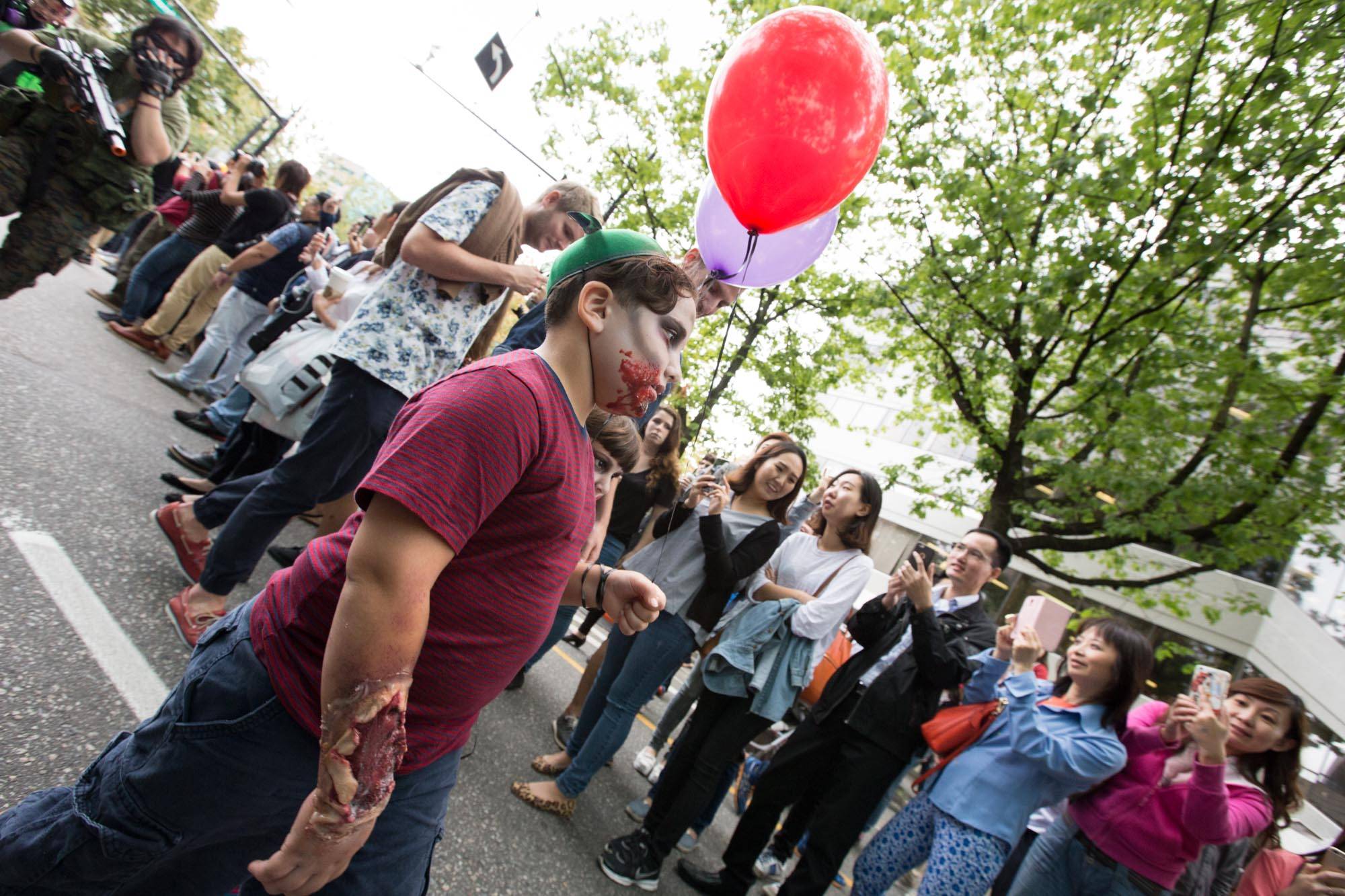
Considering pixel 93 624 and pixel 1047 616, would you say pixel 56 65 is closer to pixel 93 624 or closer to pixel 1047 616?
pixel 93 624

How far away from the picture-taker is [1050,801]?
2.83 m

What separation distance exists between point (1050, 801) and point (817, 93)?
3.00m

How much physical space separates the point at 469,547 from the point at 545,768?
8.43ft

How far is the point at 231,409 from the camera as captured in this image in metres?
4.60

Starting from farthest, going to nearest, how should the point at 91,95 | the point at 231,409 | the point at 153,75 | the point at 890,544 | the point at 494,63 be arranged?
1. the point at 890,544
2. the point at 494,63
3. the point at 231,409
4. the point at 153,75
5. the point at 91,95

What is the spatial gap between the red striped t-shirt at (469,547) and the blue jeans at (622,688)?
1.72m

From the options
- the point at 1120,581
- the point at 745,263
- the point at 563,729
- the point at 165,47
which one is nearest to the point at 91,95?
the point at 165,47

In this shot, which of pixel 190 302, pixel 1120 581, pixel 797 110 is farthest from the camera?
pixel 1120 581

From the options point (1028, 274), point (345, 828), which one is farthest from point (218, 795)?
point (1028, 274)

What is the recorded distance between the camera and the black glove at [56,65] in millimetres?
2621

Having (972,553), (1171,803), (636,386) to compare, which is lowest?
(1171,803)

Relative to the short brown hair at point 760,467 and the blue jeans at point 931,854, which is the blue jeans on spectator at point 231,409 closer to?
the short brown hair at point 760,467

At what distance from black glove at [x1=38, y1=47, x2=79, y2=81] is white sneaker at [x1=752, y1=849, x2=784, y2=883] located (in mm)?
4877

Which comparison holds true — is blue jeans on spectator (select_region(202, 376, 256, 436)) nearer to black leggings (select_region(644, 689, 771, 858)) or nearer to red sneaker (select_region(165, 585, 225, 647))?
red sneaker (select_region(165, 585, 225, 647))
